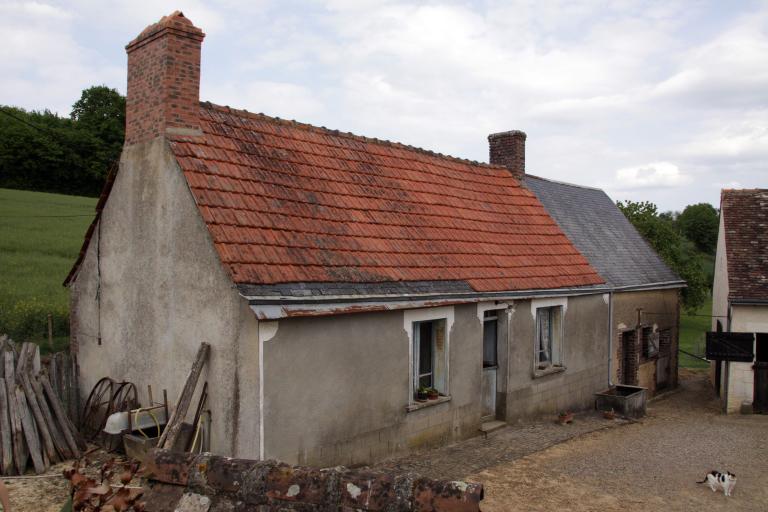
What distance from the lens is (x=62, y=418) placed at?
10.2 metres

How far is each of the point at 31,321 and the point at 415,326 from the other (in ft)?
34.9

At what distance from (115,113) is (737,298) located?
56032 mm

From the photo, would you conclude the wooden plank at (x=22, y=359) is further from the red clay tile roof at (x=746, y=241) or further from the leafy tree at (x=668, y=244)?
the leafy tree at (x=668, y=244)

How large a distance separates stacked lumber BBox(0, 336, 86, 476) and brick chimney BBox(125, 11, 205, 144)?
4145 mm

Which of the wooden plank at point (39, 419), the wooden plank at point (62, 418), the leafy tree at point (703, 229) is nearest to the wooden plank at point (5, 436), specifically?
the wooden plank at point (39, 419)

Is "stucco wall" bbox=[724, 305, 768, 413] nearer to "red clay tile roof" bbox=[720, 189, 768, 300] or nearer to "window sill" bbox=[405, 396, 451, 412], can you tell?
"red clay tile roof" bbox=[720, 189, 768, 300]

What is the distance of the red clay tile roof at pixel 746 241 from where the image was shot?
16375 mm

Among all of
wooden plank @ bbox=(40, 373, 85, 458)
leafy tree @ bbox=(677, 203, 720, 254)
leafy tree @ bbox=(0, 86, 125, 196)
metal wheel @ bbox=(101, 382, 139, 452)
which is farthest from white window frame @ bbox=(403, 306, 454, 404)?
leafy tree @ bbox=(677, 203, 720, 254)

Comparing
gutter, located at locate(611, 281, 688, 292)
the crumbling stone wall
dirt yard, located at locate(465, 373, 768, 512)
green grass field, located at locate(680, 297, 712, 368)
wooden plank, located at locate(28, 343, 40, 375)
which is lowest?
green grass field, located at locate(680, 297, 712, 368)

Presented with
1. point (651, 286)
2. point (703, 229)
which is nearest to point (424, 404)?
point (651, 286)

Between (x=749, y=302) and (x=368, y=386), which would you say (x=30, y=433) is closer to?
(x=368, y=386)

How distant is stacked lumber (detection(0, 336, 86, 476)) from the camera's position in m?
9.38

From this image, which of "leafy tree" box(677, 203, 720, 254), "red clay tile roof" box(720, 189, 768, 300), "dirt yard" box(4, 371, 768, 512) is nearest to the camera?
"dirt yard" box(4, 371, 768, 512)

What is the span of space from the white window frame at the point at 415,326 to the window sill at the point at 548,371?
10.5 ft
